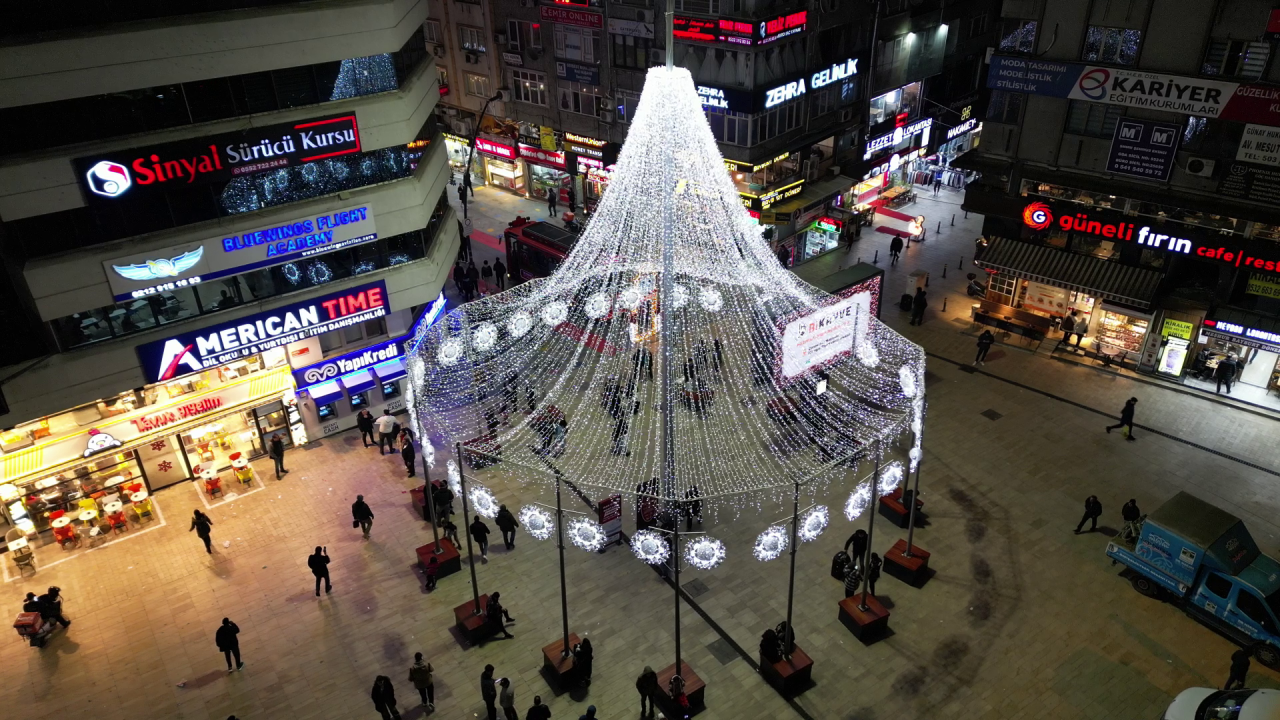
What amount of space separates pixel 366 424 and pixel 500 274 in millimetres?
12121

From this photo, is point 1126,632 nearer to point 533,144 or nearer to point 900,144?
point 900,144

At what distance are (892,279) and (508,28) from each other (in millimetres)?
21913

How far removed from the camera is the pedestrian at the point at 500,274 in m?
37.1

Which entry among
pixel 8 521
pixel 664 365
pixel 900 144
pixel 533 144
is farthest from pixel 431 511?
pixel 900 144

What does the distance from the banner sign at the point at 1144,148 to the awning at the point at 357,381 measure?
24628 millimetres

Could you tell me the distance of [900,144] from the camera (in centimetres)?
4375

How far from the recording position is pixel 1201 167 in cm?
2670

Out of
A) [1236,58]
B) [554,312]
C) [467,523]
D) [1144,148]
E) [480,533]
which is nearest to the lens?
[467,523]

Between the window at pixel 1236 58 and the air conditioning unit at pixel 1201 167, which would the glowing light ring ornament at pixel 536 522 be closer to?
the air conditioning unit at pixel 1201 167

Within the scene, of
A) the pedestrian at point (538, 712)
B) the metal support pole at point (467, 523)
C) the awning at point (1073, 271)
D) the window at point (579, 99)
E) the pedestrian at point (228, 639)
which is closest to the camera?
the pedestrian at point (538, 712)

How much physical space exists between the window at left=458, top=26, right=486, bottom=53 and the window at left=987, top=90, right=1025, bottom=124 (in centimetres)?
2539

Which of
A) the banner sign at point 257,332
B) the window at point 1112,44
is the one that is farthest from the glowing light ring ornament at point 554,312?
the window at point 1112,44

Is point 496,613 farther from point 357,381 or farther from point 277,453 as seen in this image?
point 357,381

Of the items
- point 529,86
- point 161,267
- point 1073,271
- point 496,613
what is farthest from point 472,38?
point 496,613
